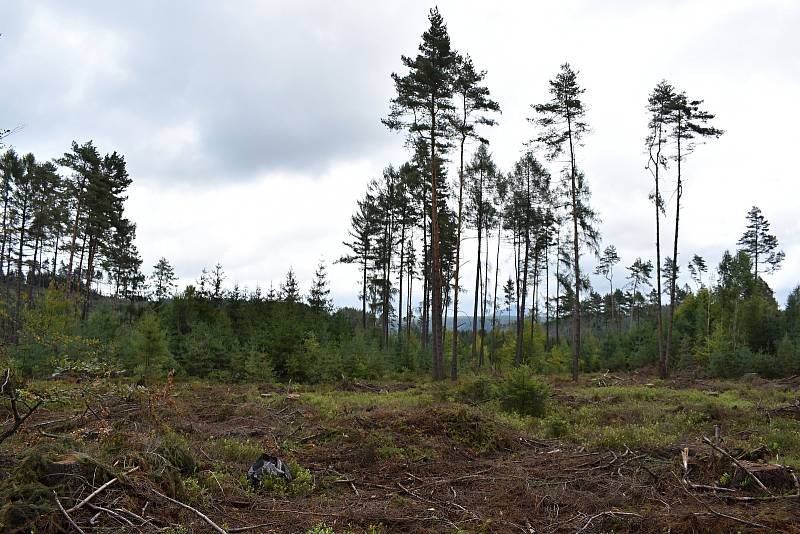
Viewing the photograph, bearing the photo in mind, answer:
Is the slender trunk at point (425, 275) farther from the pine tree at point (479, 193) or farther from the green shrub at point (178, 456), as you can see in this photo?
the green shrub at point (178, 456)

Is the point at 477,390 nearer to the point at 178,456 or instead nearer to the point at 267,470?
the point at 267,470

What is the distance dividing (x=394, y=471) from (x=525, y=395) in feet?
22.4

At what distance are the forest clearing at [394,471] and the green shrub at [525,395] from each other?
0.95 meters

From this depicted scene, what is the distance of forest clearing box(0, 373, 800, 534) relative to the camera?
5082mm

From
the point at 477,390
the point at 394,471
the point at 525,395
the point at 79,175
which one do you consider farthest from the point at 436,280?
the point at 79,175

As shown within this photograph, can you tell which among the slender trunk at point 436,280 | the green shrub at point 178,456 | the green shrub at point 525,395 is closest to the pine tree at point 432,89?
the slender trunk at point 436,280

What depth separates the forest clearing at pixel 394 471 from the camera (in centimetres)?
508

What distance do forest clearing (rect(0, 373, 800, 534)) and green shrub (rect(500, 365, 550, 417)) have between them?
3.10 feet

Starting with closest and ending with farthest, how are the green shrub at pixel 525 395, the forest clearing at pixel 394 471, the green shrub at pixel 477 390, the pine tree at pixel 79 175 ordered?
the forest clearing at pixel 394 471 < the green shrub at pixel 525 395 < the green shrub at pixel 477 390 < the pine tree at pixel 79 175

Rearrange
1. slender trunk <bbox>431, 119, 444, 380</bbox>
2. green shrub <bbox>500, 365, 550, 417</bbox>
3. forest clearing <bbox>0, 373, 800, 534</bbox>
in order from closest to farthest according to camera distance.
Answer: forest clearing <bbox>0, 373, 800, 534</bbox>
green shrub <bbox>500, 365, 550, 417</bbox>
slender trunk <bbox>431, 119, 444, 380</bbox>

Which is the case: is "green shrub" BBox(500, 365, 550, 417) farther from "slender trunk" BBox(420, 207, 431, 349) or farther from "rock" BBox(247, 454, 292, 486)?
"slender trunk" BBox(420, 207, 431, 349)

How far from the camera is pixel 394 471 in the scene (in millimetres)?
7930

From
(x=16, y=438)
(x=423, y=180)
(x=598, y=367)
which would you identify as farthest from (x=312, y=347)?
(x=598, y=367)

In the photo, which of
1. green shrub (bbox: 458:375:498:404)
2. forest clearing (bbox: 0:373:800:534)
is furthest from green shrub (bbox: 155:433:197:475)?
green shrub (bbox: 458:375:498:404)
